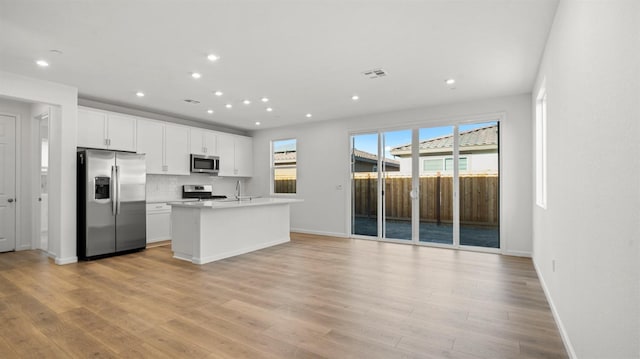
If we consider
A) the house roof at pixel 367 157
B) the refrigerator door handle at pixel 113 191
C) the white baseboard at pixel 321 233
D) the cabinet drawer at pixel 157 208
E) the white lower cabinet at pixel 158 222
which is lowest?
the white baseboard at pixel 321 233

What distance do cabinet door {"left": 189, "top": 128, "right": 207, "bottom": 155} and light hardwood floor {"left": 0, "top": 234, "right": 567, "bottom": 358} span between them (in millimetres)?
2919

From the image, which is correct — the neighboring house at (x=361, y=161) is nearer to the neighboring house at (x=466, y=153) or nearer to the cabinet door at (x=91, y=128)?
the neighboring house at (x=466, y=153)

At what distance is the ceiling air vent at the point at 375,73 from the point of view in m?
4.14

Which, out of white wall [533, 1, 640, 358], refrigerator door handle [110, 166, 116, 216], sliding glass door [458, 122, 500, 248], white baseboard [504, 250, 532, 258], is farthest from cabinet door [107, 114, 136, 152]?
white baseboard [504, 250, 532, 258]

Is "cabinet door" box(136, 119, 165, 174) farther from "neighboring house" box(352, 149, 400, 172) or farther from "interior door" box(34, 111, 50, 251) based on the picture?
"neighboring house" box(352, 149, 400, 172)

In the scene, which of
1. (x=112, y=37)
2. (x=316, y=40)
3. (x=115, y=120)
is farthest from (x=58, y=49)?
(x=316, y=40)

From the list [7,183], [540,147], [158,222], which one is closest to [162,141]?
[158,222]

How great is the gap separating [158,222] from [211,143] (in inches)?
84.8

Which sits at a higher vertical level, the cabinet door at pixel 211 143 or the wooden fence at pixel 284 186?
the cabinet door at pixel 211 143

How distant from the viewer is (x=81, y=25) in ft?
9.71

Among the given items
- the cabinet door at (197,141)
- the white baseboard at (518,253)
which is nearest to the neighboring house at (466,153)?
the white baseboard at (518,253)

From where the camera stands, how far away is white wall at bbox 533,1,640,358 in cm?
121

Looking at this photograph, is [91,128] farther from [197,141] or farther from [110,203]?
[197,141]

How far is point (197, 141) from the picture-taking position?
710 cm
